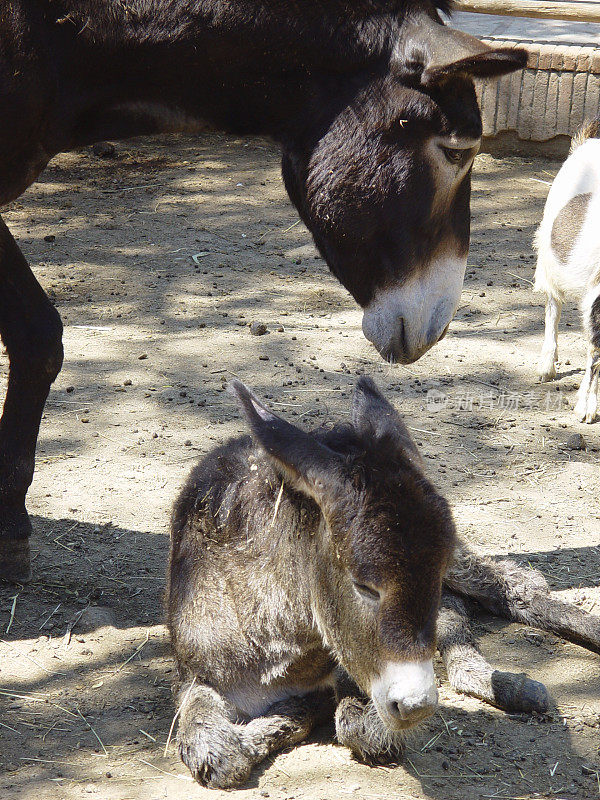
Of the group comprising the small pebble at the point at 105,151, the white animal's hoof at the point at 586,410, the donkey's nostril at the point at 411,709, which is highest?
the small pebble at the point at 105,151

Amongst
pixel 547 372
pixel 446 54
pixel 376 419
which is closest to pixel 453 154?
pixel 446 54

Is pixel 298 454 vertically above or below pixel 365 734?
above

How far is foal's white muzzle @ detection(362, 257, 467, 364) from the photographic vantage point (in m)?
3.07

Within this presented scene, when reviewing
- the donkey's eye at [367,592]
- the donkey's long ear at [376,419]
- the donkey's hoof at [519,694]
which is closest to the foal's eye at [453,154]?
the donkey's long ear at [376,419]

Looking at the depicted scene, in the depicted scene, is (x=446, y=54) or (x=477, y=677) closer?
(x=446, y=54)

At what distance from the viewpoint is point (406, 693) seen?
8.36ft

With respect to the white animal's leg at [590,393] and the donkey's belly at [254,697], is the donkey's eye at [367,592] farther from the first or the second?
the white animal's leg at [590,393]

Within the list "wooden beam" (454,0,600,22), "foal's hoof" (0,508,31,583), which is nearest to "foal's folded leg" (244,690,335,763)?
"foal's hoof" (0,508,31,583)

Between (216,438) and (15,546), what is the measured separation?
1.32 meters

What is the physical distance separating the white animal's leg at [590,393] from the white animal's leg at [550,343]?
305 mm

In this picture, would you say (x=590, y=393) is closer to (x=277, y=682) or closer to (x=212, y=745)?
(x=277, y=682)

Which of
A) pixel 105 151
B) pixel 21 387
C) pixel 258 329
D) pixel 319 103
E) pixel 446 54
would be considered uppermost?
→ pixel 446 54

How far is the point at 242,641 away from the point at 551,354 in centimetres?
346

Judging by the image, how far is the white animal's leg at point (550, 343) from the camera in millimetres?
5871
